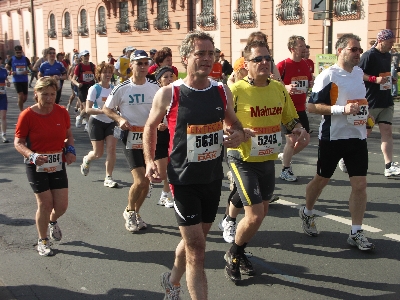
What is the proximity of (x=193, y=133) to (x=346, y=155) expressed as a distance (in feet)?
6.87

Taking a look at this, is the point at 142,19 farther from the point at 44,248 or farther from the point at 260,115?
the point at 260,115

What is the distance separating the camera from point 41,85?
509 cm

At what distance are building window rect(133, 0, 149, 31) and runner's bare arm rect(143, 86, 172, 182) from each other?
3191 centimetres

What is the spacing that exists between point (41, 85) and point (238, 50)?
2327cm

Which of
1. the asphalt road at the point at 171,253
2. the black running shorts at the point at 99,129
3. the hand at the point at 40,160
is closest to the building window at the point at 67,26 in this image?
the black running shorts at the point at 99,129

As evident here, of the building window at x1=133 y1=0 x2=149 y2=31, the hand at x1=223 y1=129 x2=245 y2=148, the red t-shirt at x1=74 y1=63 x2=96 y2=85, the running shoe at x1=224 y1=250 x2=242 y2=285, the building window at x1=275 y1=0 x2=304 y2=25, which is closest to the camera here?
the hand at x1=223 y1=129 x2=245 y2=148

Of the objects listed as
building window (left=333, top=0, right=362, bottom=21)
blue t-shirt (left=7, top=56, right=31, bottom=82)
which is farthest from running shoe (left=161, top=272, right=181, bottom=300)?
building window (left=333, top=0, right=362, bottom=21)

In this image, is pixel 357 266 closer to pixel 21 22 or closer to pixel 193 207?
pixel 193 207

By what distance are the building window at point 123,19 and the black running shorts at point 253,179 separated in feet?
110

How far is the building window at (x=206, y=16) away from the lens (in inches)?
1147

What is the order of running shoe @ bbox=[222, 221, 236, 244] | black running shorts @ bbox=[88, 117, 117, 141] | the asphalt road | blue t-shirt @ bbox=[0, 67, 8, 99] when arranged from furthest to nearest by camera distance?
blue t-shirt @ bbox=[0, 67, 8, 99]
black running shorts @ bbox=[88, 117, 117, 141]
running shoe @ bbox=[222, 221, 236, 244]
the asphalt road

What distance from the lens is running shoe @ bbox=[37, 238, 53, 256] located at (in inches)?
208

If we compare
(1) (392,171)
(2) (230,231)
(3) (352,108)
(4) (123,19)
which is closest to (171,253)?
(2) (230,231)

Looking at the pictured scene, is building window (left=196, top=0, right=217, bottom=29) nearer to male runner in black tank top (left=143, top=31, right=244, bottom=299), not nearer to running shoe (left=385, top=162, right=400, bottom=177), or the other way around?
running shoe (left=385, top=162, right=400, bottom=177)
